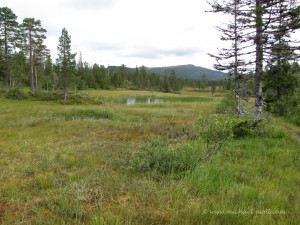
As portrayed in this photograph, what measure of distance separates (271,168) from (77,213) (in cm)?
526

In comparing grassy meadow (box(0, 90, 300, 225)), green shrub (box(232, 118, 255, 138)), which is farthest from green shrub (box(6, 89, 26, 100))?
green shrub (box(232, 118, 255, 138))

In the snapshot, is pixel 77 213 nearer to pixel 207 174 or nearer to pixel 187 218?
pixel 187 218

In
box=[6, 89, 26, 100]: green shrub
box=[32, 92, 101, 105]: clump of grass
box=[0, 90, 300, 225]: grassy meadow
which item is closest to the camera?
box=[0, 90, 300, 225]: grassy meadow

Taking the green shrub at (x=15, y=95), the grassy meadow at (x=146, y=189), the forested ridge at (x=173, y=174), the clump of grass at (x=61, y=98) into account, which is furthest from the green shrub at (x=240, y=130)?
the green shrub at (x=15, y=95)

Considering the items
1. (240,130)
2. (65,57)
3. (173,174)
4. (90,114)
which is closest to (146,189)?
(173,174)

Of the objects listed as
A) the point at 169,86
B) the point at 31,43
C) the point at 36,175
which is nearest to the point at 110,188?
the point at 36,175

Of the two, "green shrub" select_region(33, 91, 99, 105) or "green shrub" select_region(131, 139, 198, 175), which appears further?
"green shrub" select_region(33, 91, 99, 105)

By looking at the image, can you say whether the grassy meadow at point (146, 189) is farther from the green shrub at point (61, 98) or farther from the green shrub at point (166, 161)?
the green shrub at point (61, 98)

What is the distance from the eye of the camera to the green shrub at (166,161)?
618 cm

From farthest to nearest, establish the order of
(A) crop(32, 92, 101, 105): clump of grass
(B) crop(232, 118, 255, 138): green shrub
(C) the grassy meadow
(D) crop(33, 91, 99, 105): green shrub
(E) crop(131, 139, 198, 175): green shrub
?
(D) crop(33, 91, 99, 105): green shrub, (A) crop(32, 92, 101, 105): clump of grass, (B) crop(232, 118, 255, 138): green shrub, (E) crop(131, 139, 198, 175): green shrub, (C) the grassy meadow

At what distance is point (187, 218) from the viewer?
3889 mm

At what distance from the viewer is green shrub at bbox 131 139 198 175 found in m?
6.18

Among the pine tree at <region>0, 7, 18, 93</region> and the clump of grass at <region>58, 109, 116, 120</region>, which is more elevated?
the pine tree at <region>0, 7, 18, 93</region>

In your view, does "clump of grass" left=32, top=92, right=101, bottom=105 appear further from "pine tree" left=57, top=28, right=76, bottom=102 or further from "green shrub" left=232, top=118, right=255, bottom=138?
"green shrub" left=232, top=118, right=255, bottom=138
